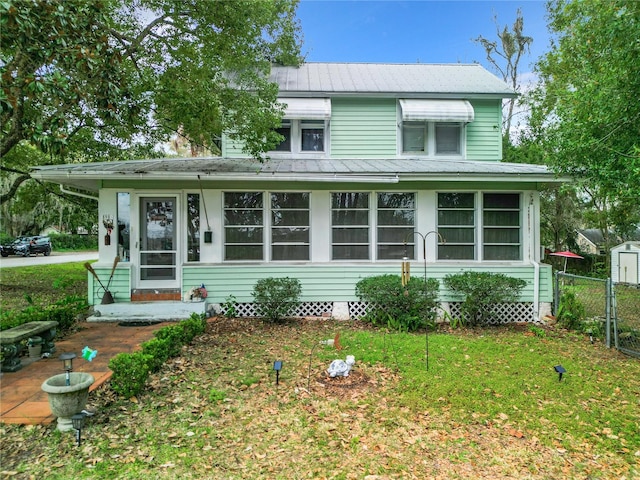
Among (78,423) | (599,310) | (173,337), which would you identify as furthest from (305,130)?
(599,310)

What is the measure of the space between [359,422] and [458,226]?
5.80 metres

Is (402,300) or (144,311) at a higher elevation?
(402,300)

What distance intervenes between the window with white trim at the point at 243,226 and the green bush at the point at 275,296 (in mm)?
815

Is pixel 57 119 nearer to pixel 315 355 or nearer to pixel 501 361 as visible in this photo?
pixel 315 355

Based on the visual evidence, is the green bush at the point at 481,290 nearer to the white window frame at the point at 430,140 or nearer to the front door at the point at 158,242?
the white window frame at the point at 430,140

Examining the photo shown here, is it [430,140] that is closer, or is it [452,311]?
[452,311]

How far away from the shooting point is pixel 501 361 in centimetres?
572

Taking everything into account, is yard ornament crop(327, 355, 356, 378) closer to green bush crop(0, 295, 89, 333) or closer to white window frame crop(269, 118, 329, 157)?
green bush crop(0, 295, 89, 333)

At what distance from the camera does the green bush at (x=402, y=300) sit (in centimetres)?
753

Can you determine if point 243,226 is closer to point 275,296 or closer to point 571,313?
point 275,296

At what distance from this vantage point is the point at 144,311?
7.45 metres

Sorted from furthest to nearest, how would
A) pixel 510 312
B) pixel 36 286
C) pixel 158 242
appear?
pixel 36 286
pixel 510 312
pixel 158 242

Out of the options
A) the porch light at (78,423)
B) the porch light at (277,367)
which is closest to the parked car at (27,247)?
the porch light at (78,423)

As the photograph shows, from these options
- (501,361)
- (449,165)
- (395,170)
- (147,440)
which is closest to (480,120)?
(449,165)
